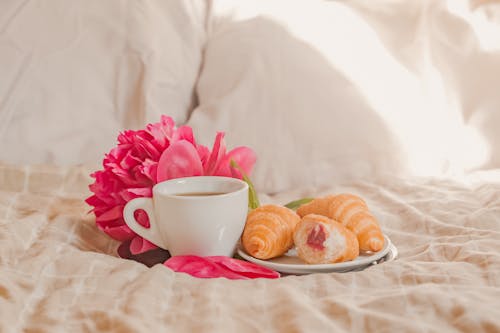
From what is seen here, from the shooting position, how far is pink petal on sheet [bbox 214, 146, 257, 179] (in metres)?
0.84

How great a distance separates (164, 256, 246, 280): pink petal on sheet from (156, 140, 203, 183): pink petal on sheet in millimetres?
108

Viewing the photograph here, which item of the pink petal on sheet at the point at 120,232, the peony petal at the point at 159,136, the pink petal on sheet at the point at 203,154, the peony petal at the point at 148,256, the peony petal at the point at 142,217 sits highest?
the peony petal at the point at 159,136

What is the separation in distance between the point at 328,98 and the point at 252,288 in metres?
0.64

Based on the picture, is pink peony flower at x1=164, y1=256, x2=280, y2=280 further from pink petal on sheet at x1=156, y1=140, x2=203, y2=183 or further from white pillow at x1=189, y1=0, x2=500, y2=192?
white pillow at x1=189, y1=0, x2=500, y2=192

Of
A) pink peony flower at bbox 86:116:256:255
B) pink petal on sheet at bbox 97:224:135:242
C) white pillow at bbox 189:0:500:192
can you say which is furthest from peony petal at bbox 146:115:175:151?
white pillow at bbox 189:0:500:192

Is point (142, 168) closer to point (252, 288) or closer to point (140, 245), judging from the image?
point (140, 245)

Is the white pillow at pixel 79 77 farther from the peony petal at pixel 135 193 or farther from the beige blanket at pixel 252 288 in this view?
the peony petal at pixel 135 193

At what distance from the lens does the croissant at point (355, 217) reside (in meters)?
0.75

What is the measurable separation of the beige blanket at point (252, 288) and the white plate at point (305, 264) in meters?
0.02

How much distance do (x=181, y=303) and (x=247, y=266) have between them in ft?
0.38

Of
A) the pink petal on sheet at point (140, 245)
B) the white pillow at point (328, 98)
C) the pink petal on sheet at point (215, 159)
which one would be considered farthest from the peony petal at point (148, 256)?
the white pillow at point (328, 98)

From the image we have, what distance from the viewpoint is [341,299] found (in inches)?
24.0

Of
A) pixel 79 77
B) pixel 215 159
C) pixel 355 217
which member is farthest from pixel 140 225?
pixel 79 77

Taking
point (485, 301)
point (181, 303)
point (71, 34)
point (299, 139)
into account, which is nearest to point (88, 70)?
point (71, 34)
